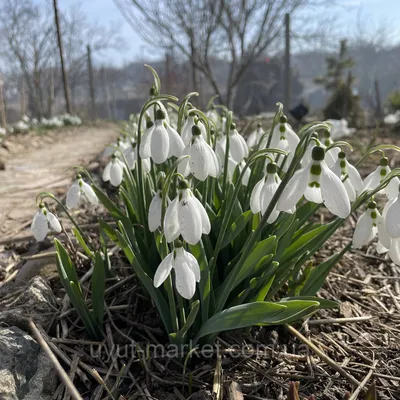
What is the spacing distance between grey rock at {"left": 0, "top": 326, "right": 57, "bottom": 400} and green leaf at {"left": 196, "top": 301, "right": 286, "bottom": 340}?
0.50m

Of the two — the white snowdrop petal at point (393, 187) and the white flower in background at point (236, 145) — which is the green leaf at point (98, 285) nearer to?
the white flower in background at point (236, 145)

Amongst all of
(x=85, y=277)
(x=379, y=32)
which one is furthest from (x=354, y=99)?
(x=379, y=32)

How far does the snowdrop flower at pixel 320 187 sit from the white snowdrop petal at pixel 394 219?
15cm

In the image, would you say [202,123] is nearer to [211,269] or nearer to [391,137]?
[211,269]

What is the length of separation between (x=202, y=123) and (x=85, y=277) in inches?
31.3

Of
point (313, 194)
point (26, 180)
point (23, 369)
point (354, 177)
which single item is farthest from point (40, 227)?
point (26, 180)

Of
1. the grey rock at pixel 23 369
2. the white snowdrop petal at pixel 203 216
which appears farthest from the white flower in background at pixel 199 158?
the grey rock at pixel 23 369

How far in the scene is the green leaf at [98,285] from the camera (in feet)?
4.23

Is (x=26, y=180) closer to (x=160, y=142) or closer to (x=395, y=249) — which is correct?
(x=160, y=142)

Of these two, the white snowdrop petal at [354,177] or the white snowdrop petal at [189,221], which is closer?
the white snowdrop petal at [189,221]

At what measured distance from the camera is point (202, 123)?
1.37 metres

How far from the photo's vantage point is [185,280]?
995mm

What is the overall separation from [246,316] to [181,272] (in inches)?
9.9

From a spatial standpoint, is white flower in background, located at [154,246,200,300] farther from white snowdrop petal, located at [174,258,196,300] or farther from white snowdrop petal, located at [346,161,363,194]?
white snowdrop petal, located at [346,161,363,194]
